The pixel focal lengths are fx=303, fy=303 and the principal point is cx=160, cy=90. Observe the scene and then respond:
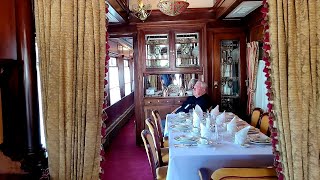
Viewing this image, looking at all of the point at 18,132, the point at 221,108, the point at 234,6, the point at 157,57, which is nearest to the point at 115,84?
the point at 157,57

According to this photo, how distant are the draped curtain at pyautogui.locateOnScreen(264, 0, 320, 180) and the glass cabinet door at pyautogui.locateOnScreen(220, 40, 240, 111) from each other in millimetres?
4011

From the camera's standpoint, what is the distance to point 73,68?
4.96 ft

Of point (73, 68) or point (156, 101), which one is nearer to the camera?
point (73, 68)

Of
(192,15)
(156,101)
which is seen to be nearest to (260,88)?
(192,15)

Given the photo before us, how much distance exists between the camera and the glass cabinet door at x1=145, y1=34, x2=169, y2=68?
18.5 feet

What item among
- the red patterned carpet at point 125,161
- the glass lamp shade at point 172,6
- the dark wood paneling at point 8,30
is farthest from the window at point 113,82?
the dark wood paneling at point 8,30

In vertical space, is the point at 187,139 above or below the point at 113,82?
below

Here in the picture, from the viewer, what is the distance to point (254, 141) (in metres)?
2.84

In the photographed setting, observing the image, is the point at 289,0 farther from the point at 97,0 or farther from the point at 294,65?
the point at 97,0

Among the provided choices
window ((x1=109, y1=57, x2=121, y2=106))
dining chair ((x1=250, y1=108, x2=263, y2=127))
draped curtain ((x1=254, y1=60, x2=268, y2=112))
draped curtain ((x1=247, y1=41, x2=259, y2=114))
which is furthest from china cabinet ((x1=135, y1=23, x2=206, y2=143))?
window ((x1=109, y1=57, x2=121, y2=106))

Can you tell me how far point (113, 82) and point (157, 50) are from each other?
2352 mm

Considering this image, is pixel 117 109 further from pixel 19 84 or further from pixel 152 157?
pixel 19 84

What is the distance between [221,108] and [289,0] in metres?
4.19

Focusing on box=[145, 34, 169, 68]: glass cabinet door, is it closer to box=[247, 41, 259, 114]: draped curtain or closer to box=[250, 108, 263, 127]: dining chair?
box=[247, 41, 259, 114]: draped curtain
